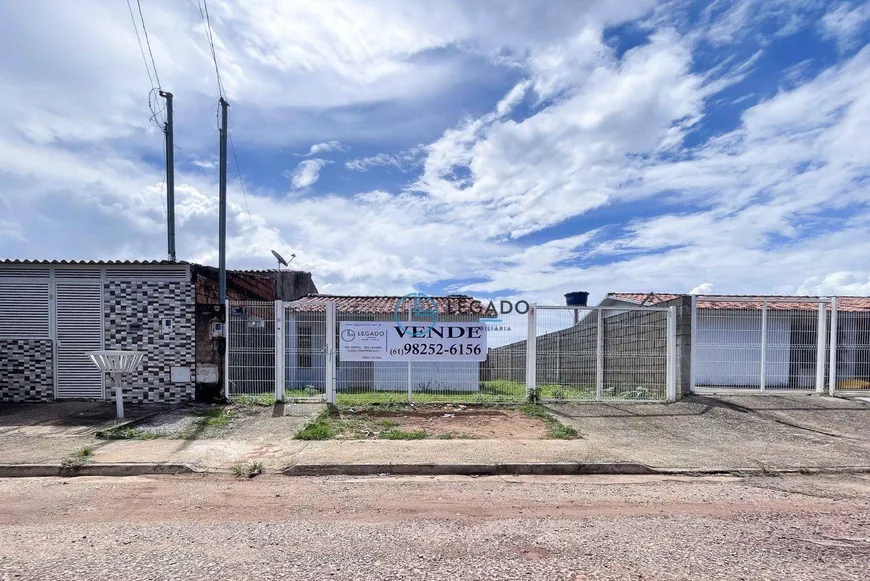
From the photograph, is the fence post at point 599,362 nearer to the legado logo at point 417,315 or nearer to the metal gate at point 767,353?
the metal gate at point 767,353

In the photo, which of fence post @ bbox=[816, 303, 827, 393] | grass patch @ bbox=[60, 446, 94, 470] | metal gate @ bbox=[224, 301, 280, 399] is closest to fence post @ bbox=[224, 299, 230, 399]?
metal gate @ bbox=[224, 301, 280, 399]

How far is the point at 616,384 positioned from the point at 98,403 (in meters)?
11.5

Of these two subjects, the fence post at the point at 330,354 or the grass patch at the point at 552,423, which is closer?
the grass patch at the point at 552,423

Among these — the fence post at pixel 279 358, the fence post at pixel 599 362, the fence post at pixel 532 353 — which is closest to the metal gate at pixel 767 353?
the fence post at pixel 599 362

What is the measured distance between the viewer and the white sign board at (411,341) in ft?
33.0

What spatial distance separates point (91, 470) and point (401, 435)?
400 cm

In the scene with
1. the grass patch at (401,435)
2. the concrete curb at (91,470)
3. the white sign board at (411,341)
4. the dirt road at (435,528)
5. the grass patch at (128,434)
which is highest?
the white sign board at (411,341)

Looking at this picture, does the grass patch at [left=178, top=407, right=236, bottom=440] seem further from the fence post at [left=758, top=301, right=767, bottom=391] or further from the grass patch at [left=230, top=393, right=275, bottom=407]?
the fence post at [left=758, top=301, right=767, bottom=391]

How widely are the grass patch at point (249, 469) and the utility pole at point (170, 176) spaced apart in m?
9.56

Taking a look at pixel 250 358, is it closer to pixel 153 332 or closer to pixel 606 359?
pixel 153 332

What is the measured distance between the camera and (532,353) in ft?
33.2

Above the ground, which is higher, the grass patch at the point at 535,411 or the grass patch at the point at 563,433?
the grass patch at the point at 563,433

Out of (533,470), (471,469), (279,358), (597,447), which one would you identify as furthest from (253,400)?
(597,447)

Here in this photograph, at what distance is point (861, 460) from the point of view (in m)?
6.18
